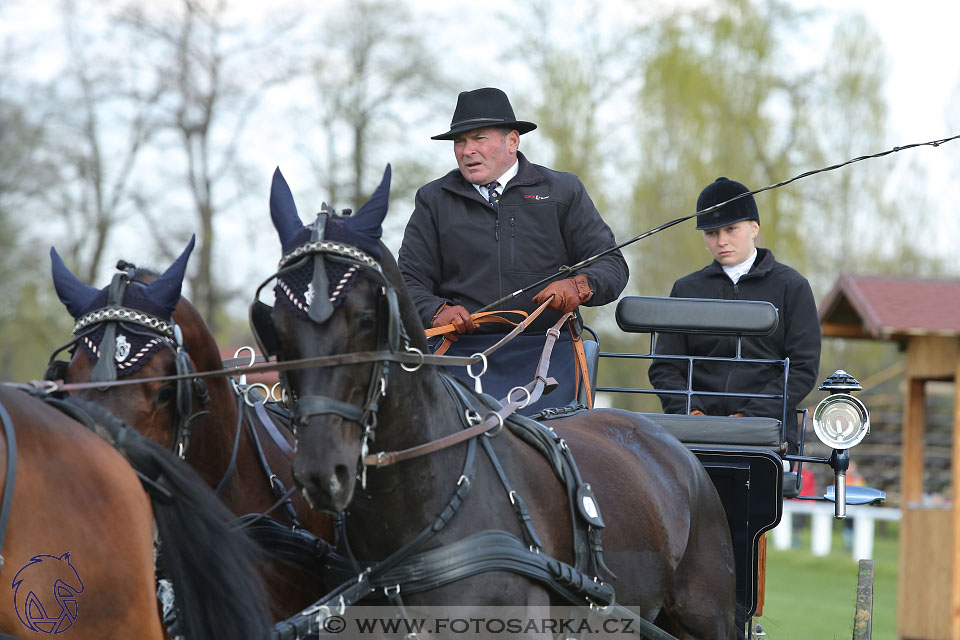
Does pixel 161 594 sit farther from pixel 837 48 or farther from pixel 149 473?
pixel 837 48

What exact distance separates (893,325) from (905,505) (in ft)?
6.56

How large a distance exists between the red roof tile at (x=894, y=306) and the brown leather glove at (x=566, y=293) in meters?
7.64

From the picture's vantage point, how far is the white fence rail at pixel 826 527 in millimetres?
17141

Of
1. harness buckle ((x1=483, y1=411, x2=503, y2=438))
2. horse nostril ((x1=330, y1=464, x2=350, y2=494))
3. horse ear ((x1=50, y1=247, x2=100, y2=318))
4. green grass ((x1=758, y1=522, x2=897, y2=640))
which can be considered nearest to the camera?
horse nostril ((x1=330, y1=464, x2=350, y2=494))

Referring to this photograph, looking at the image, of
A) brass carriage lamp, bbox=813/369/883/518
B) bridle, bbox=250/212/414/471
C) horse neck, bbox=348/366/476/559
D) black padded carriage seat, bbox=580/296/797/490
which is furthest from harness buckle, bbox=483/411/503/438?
brass carriage lamp, bbox=813/369/883/518

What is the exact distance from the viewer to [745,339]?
561cm

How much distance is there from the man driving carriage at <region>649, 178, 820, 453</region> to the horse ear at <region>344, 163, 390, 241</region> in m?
2.67

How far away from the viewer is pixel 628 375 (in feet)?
79.3

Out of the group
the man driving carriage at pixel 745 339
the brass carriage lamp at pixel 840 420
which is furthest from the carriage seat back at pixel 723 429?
the man driving carriage at pixel 745 339

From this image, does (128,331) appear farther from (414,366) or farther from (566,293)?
(566,293)

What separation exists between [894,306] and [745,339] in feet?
22.4

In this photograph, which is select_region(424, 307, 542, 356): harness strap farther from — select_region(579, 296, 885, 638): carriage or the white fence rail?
the white fence rail

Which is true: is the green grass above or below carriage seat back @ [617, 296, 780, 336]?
below

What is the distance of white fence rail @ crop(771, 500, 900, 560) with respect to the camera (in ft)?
56.2
